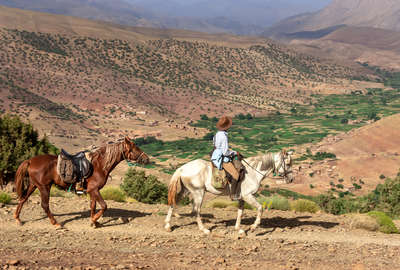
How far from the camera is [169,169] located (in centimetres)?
7588

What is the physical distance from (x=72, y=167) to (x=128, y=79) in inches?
4874

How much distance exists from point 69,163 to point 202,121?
111 meters

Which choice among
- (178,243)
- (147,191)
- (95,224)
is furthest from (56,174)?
(147,191)

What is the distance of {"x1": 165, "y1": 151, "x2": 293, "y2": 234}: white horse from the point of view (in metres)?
12.1

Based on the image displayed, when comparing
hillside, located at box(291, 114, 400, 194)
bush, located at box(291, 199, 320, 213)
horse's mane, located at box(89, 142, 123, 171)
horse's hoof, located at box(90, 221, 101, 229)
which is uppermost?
horse's mane, located at box(89, 142, 123, 171)

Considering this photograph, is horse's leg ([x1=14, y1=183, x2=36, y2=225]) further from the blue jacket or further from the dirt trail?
the blue jacket

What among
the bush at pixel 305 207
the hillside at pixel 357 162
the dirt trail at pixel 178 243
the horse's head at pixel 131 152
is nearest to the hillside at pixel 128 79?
the hillside at pixel 357 162

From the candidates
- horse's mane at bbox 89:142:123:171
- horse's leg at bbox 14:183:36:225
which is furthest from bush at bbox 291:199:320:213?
horse's leg at bbox 14:183:36:225

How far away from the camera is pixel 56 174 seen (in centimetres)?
1196

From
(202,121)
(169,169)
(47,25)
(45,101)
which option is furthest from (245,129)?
(47,25)

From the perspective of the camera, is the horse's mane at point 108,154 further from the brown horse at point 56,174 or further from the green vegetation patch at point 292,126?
the green vegetation patch at point 292,126

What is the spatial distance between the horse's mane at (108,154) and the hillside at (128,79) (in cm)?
7481

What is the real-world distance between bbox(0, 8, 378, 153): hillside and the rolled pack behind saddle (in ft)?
246

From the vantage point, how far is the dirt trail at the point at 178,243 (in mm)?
9312
